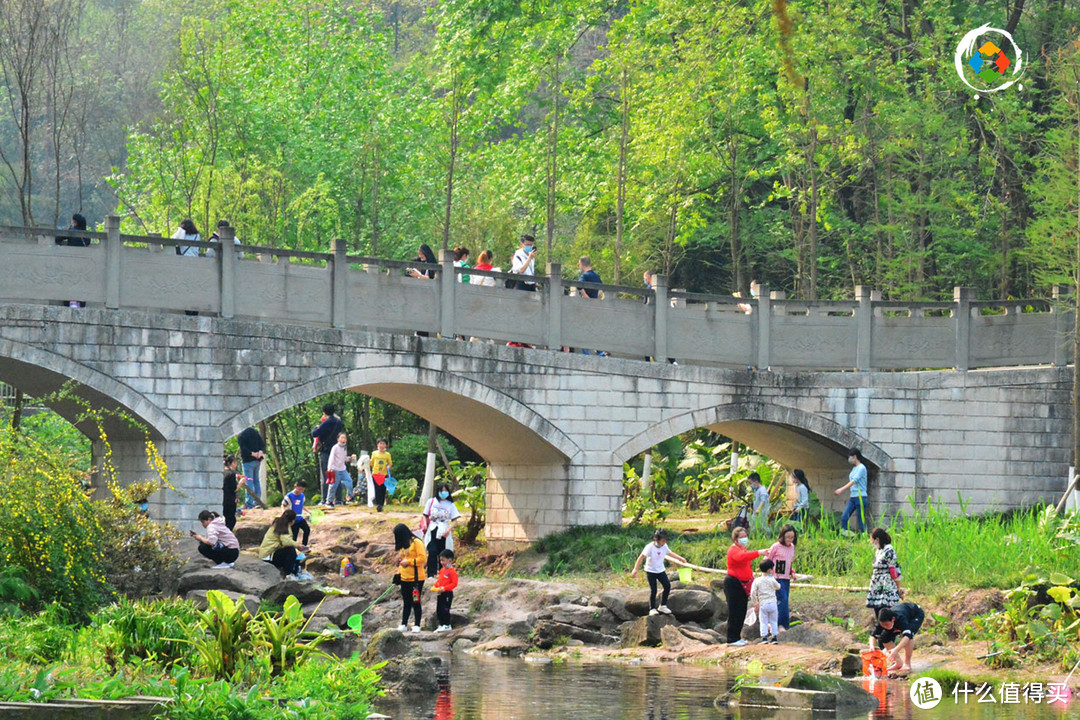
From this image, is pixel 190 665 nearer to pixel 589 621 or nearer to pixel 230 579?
pixel 230 579

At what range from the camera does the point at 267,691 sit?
11586 mm

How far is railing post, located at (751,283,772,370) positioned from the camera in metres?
26.1

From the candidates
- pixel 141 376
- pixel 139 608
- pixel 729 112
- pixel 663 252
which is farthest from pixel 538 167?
pixel 139 608

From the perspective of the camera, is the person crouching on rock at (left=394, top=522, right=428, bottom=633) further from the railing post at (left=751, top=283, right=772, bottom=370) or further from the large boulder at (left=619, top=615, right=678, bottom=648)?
the railing post at (left=751, top=283, right=772, bottom=370)

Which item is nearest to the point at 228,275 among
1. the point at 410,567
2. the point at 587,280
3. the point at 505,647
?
the point at 410,567

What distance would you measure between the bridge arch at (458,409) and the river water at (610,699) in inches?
237

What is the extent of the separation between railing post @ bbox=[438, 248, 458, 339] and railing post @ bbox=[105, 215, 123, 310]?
485cm

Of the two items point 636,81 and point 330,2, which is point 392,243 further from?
point 636,81

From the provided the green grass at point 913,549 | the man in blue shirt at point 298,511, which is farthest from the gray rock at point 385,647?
the man in blue shirt at point 298,511

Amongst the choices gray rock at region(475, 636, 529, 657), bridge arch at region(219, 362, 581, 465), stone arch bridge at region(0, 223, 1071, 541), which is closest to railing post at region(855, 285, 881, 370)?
stone arch bridge at region(0, 223, 1071, 541)

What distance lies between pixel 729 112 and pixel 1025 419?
30.3 feet

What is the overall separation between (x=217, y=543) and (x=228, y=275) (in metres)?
4.05

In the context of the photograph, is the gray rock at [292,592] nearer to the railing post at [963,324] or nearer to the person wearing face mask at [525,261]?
the person wearing face mask at [525,261]

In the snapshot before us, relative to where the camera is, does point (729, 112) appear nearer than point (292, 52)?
Yes
